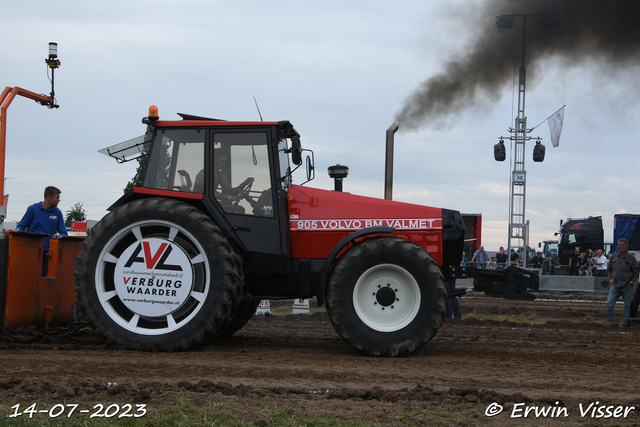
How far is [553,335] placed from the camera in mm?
8281

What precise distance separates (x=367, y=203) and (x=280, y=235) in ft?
3.32

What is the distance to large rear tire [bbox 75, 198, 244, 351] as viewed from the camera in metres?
5.87

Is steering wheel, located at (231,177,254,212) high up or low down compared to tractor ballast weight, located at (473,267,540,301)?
up

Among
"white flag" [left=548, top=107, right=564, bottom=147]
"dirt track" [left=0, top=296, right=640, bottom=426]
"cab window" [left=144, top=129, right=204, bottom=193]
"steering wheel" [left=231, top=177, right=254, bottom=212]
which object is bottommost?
"dirt track" [left=0, top=296, right=640, bottom=426]

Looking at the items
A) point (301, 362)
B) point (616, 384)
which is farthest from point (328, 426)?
point (616, 384)

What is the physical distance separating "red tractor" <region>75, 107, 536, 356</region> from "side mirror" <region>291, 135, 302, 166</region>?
0.01 metres

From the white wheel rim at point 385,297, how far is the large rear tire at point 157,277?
1251 millimetres

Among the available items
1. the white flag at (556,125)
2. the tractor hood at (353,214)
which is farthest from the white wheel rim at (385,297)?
the white flag at (556,125)

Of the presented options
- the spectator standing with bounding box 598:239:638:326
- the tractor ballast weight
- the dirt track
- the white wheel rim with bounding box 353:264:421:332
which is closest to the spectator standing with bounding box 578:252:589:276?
the spectator standing with bounding box 598:239:638:326

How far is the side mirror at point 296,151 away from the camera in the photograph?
19.6ft

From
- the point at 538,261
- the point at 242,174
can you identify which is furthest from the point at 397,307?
the point at 538,261

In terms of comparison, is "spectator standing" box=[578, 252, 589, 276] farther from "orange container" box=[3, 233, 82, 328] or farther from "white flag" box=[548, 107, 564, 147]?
"orange container" box=[3, 233, 82, 328]

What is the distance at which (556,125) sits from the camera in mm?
19812

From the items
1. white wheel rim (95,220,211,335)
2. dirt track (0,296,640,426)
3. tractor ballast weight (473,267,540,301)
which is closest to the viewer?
dirt track (0,296,640,426)
